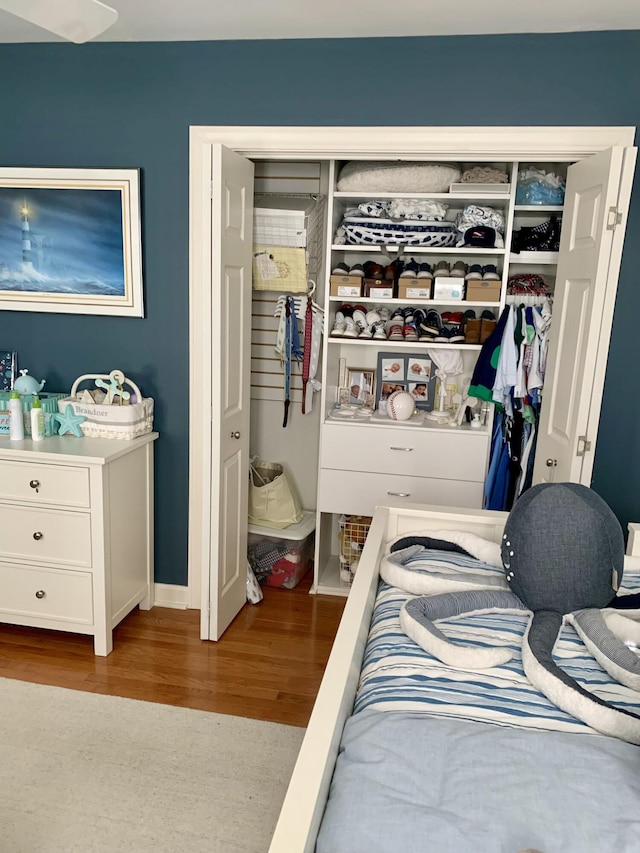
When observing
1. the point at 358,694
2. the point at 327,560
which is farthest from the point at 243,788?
the point at 327,560

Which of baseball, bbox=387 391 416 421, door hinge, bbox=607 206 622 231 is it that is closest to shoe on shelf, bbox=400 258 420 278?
baseball, bbox=387 391 416 421

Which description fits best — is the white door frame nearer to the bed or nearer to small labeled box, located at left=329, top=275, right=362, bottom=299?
small labeled box, located at left=329, top=275, right=362, bottom=299

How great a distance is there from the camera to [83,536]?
2650mm

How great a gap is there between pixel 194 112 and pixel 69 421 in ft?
4.70

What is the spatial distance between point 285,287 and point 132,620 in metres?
1.80

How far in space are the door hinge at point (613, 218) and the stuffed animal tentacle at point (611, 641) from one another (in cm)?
139

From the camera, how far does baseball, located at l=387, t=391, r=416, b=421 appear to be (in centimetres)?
328

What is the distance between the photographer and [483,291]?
309cm

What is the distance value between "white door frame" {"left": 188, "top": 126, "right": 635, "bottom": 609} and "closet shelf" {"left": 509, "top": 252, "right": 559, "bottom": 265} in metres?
0.56

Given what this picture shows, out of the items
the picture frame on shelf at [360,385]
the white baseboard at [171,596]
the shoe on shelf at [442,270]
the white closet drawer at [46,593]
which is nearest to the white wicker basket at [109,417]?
the white closet drawer at [46,593]

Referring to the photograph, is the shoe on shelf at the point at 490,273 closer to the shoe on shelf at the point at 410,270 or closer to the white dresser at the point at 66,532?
Result: the shoe on shelf at the point at 410,270

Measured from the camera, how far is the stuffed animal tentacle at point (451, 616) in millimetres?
1373

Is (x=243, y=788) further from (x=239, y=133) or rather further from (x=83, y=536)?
(x=239, y=133)

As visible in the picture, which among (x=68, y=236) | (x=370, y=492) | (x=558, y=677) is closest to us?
(x=558, y=677)
